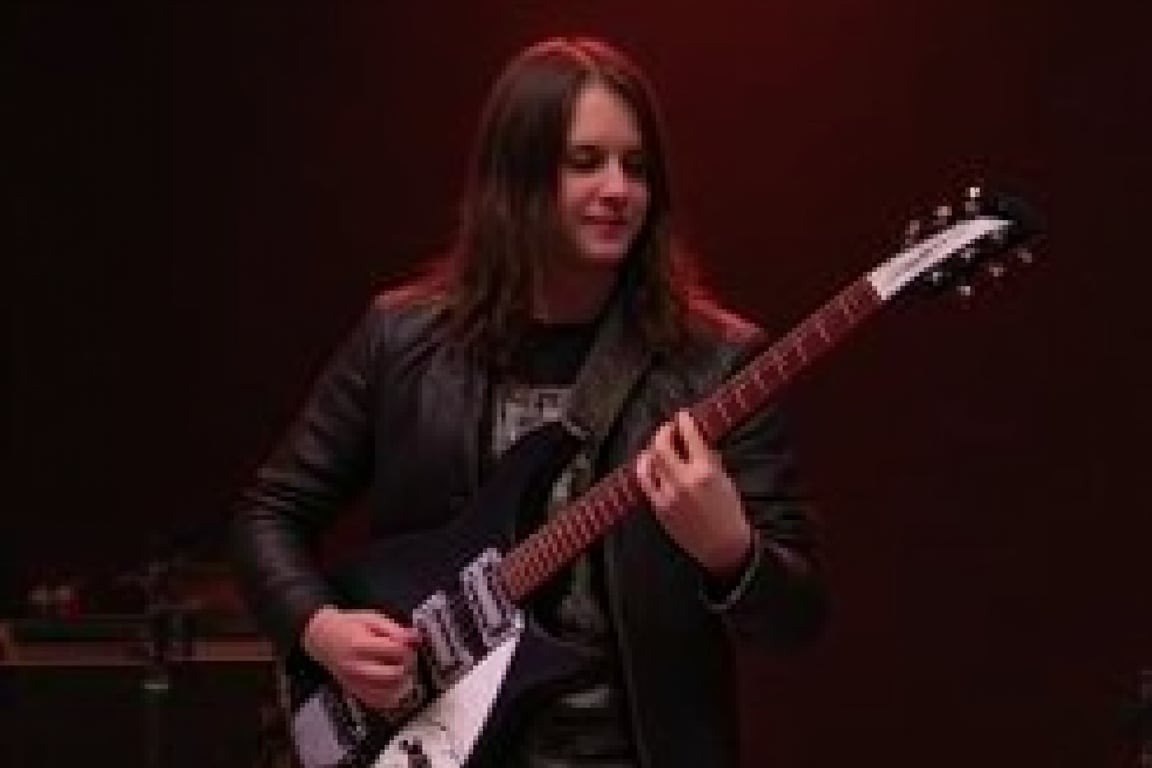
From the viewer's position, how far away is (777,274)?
4016 mm

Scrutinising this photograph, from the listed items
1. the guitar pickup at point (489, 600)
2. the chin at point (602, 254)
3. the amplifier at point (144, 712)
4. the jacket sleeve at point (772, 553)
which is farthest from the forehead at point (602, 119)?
the amplifier at point (144, 712)

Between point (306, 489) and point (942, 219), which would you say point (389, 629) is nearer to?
point (306, 489)

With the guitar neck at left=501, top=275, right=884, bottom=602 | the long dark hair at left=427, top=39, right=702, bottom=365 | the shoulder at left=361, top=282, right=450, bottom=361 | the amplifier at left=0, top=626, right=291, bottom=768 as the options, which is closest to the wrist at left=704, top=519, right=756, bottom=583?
the guitar neck at left=501, top=275, right=884, bottom=602

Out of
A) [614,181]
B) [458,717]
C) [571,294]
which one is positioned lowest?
[458,717]

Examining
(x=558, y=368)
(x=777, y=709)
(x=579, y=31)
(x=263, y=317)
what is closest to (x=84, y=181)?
(x=263, y=317)

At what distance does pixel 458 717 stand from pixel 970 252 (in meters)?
0.75

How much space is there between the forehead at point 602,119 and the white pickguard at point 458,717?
0.53 meters

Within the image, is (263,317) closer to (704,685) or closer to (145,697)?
(145,697)

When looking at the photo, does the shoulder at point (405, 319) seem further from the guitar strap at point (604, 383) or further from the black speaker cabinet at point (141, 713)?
the black speaker cabinet at point (141, 713)

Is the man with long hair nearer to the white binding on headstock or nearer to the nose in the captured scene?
the nose

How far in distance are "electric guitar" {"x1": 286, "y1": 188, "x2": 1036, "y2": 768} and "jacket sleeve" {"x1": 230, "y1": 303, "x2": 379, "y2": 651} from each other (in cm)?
7

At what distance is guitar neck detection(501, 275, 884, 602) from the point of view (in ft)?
7.57

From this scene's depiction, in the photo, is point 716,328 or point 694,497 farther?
point 716,328

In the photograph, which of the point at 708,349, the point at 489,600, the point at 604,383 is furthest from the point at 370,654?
the point at 708,349
